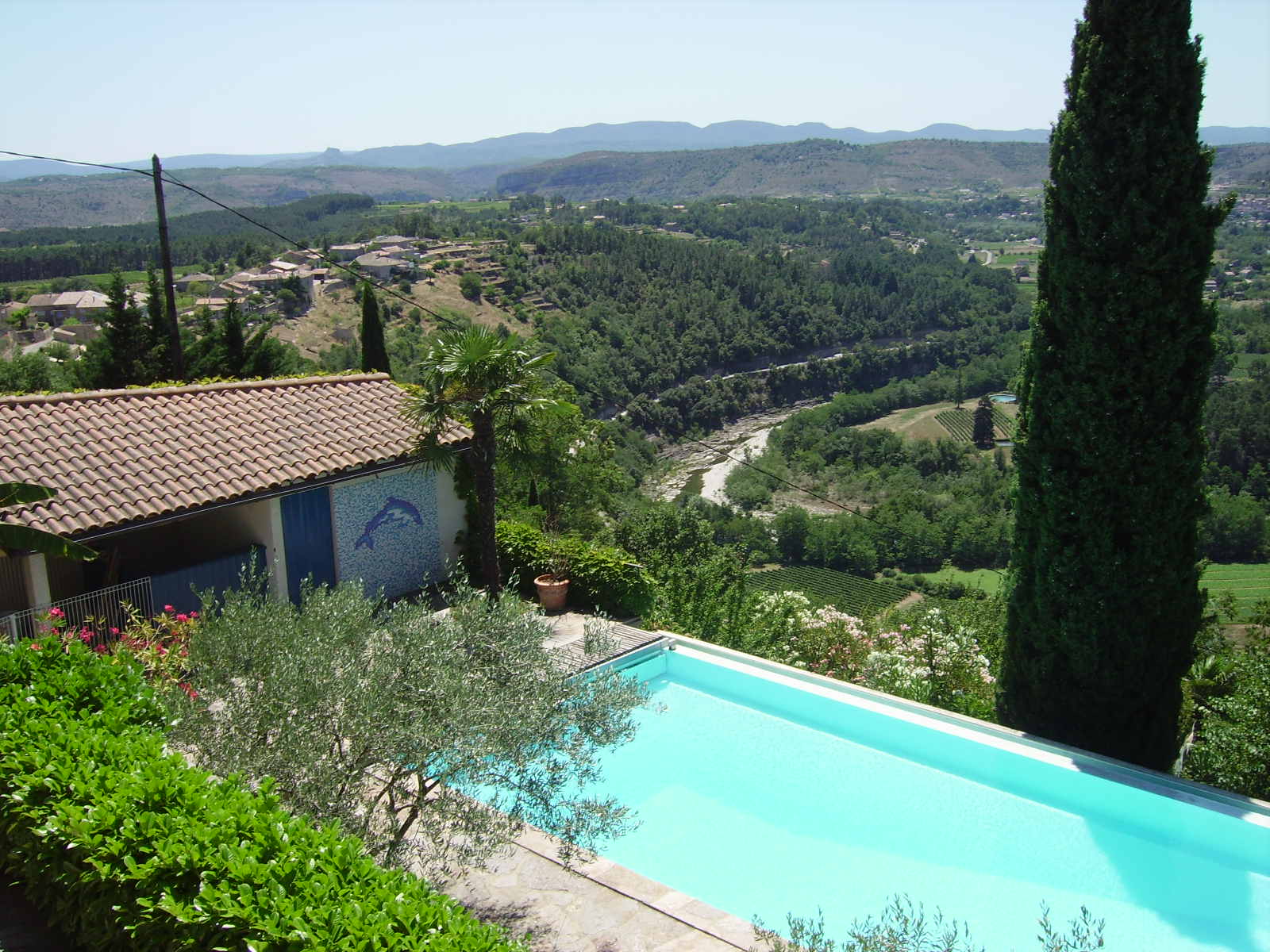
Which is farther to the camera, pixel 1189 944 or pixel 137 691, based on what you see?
pixel 1189 944

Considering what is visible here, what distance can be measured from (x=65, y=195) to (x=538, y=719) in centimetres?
19169

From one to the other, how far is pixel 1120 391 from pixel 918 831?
14.1ft

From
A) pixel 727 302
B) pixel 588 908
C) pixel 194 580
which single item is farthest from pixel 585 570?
pixel 727 302

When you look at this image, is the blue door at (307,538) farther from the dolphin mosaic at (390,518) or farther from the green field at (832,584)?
the green field at (832,584)

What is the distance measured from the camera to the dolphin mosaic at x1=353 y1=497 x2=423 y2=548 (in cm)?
1289

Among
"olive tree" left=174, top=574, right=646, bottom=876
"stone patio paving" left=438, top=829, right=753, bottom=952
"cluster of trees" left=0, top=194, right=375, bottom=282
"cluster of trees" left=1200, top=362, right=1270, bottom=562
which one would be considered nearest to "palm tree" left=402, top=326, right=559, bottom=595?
"stone patio paving" left=438, top=829, right=753, bottom=952

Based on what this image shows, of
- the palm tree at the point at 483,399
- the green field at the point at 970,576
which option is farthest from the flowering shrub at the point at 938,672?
the green field at the point at 970,576

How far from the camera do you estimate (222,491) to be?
1102 centimetres

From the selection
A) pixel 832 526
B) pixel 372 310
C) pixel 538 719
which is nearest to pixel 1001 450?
pixel 832 526

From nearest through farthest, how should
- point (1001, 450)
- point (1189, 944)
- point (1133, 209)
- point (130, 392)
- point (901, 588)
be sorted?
point (1189, 944) < point (1133, 209) < point (130, 392) < point (901, 588) < point (1001, 450)

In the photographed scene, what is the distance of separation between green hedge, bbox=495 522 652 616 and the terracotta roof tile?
171 cm

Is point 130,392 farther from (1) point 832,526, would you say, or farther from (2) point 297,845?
(1) point 832,526

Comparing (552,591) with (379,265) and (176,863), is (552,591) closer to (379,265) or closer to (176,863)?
(176,863)

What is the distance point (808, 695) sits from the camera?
34.3ft
